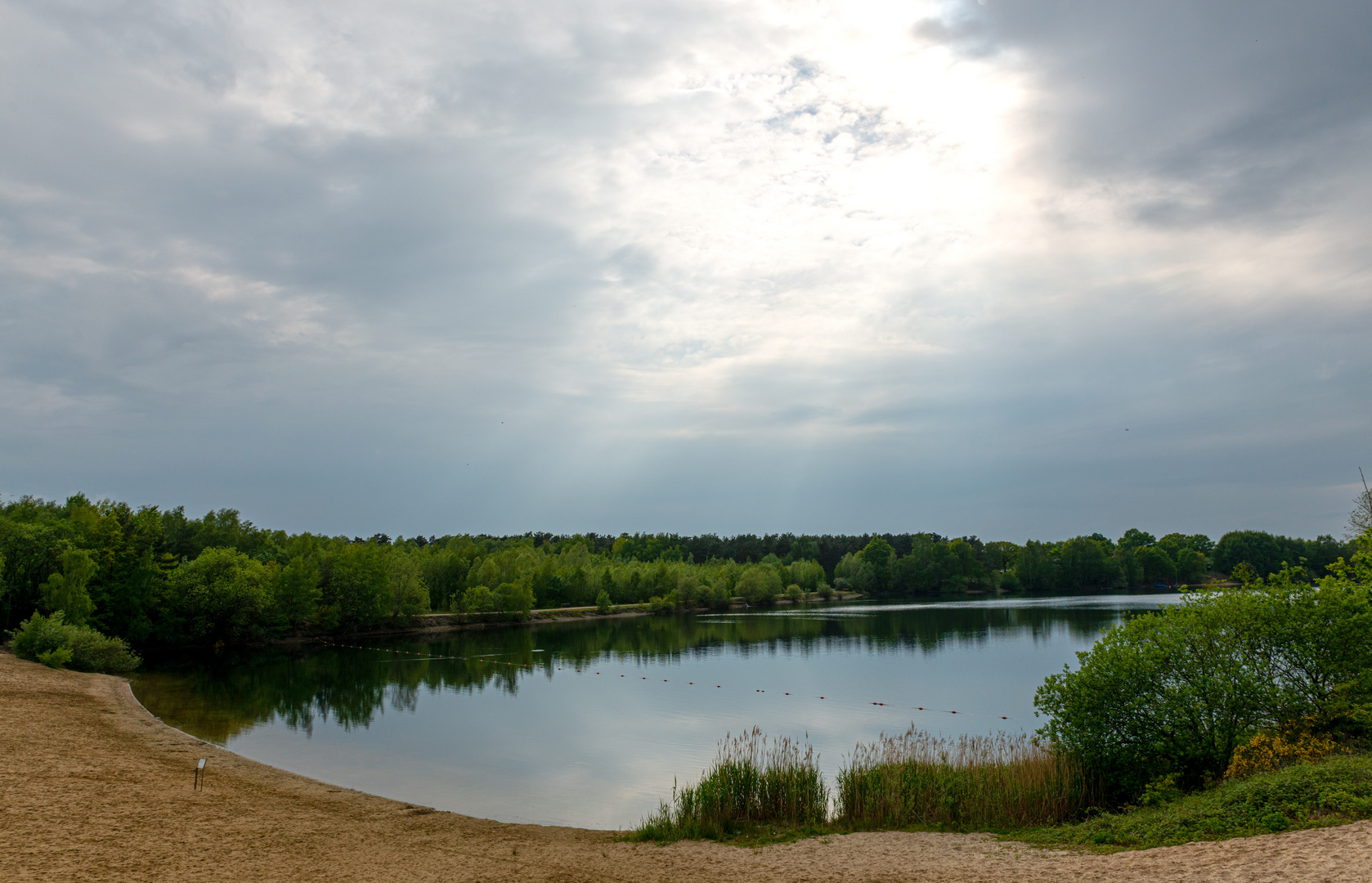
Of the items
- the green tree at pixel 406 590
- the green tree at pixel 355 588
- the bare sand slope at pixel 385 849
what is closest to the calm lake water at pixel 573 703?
→ the bare sand slope at pixel 385 849

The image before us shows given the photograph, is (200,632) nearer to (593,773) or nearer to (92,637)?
(92,637)

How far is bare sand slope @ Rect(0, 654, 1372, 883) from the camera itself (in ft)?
29.8

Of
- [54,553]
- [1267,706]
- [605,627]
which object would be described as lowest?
[605,627]

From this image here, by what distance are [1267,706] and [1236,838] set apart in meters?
5.07

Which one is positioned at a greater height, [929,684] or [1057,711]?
[1057,711]

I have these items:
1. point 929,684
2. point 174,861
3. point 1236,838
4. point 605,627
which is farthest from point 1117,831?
point 605,627

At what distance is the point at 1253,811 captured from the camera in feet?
33.4

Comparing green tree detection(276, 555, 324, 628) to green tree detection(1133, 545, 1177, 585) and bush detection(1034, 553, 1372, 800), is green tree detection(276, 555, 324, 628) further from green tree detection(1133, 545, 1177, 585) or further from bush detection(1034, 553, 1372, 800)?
green tree detection(1133, 545, 1177, 585)

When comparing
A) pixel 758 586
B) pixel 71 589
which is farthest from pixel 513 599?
pixel 758 586

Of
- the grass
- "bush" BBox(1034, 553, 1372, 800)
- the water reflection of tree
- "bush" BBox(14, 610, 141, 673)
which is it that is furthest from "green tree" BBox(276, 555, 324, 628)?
the grass

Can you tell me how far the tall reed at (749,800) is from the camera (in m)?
13.6

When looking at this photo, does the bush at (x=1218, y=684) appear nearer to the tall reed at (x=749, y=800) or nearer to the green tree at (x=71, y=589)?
the tall reed at (x=749, y=800)

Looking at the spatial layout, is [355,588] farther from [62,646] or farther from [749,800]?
[749,800]

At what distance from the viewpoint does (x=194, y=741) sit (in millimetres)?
21219
